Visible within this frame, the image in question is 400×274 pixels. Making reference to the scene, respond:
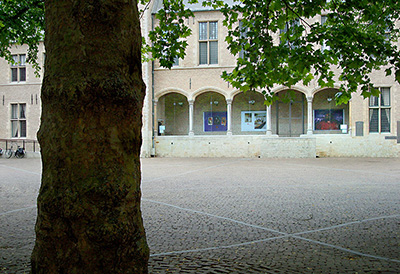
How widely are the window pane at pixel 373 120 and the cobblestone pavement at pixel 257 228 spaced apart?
12.5m

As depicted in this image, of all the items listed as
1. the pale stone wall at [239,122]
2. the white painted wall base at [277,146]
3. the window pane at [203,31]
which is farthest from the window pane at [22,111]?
the window pane at [203,31]

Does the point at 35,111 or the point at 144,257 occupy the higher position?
the point at 35,111

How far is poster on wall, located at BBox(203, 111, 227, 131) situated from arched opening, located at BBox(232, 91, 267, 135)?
0.71m

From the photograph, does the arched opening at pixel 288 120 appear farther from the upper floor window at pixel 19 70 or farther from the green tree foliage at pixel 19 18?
the upper floor window at pixel 19 70

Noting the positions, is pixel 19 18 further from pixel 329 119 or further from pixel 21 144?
pixel 329 119

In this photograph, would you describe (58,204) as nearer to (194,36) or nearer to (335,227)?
(335,227)

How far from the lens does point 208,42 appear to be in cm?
2159

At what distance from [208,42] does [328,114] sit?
865 centimetres

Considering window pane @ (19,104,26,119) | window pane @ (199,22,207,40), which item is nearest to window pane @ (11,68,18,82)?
window pane @ (19,104,26,119)

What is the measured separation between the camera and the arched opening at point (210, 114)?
915 inches

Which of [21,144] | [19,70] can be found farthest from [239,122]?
[19,70]

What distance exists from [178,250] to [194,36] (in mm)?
19342

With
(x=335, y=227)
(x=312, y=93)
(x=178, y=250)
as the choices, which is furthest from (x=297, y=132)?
(x=178, y=250)

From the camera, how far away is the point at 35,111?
77.7ft
